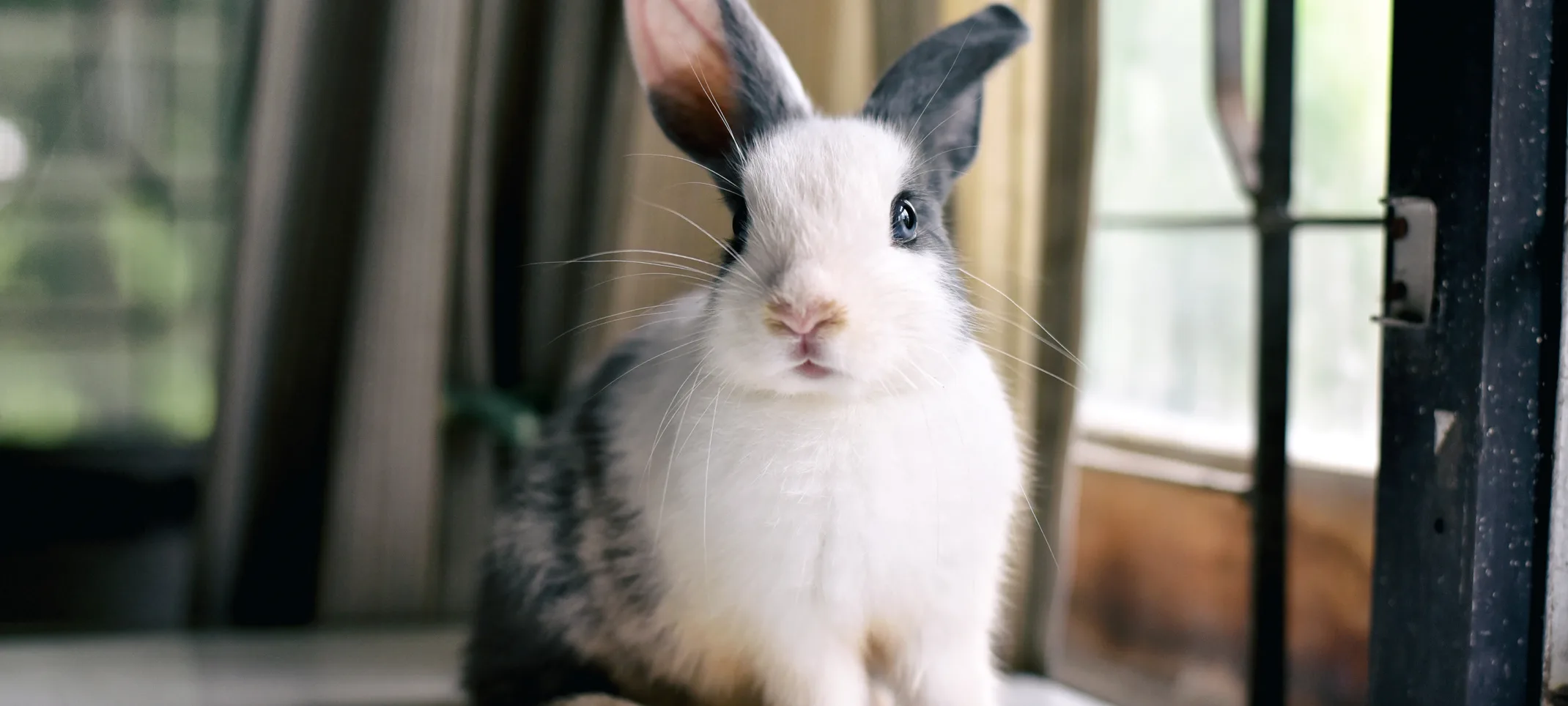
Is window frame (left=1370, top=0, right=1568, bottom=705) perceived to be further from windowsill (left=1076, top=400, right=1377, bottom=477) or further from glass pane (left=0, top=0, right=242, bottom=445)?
glass pane (left=0, top=0, right=242, bottom=445)

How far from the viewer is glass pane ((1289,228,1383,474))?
3.65 feet

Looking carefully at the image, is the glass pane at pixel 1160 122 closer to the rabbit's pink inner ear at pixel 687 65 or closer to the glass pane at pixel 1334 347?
the glass pane at pixel 1334 347

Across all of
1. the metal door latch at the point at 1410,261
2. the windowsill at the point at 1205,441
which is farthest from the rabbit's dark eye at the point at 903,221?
the windowsill at the point at 1205,441

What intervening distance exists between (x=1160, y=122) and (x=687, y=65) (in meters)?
0.84

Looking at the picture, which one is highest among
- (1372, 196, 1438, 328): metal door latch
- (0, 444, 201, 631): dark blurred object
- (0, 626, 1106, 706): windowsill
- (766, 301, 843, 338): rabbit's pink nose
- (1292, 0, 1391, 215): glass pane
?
(1292, 0, 1391, 215): glass pane

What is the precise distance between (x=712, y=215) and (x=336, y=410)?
1.30 ft

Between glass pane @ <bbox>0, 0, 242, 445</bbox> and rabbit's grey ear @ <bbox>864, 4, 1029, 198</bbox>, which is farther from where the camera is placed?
glass pane @ <bbox>0, 0, 242, 445</bbox>

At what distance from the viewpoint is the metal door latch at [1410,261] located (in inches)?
24.3

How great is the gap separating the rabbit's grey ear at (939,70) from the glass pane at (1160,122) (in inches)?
25.8

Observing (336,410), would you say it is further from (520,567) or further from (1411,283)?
(1411,283)

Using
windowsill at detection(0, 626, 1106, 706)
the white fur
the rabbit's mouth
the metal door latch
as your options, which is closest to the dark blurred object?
windowsill at detection(0, 626, 1106, 706)

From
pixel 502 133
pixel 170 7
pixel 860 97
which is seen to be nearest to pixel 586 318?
pixel 502 133

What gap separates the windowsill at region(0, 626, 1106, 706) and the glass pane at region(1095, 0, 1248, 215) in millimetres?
658

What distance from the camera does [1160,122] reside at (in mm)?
1289
